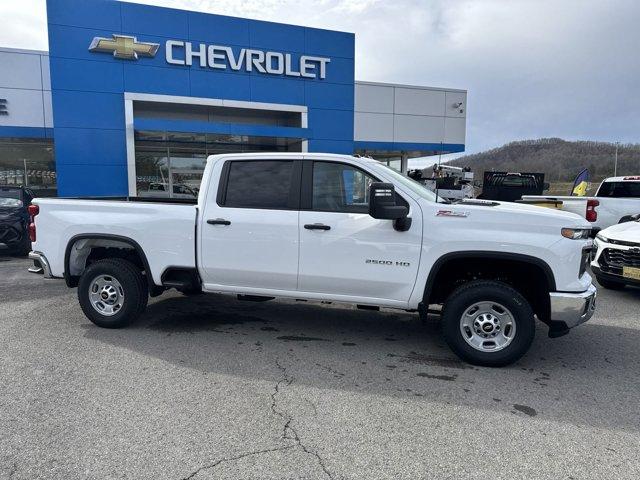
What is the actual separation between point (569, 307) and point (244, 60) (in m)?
14.7

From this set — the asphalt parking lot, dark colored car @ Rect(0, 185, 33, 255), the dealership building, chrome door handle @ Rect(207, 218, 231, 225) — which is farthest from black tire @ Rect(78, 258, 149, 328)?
the dealership building

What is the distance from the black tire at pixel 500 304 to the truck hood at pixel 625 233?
3.77 metres

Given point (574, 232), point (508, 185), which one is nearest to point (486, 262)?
point (574, 232)

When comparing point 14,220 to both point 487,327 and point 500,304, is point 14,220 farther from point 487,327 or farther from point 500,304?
point 500,304

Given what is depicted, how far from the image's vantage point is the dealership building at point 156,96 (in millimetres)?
14609

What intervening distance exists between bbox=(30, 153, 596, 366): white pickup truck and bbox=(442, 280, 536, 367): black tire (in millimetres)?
11

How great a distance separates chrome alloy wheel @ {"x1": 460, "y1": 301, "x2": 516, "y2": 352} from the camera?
14.5ft

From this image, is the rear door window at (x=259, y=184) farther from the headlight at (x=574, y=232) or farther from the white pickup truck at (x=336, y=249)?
the headlight at (x=574, y=232)

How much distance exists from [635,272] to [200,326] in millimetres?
6047

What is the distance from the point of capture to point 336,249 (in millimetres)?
4668

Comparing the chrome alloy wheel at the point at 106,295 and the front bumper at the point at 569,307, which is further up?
the front bumper at the point at 569,307

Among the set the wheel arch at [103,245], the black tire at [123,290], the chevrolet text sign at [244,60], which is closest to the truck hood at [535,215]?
the wheel arch at [103,245]

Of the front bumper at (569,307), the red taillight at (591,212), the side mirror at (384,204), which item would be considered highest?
the side mirror at (384,204)

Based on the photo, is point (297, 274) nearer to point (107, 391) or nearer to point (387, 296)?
point (387, 296)
